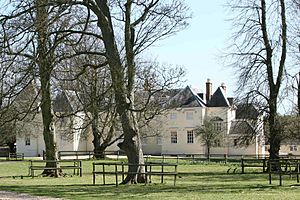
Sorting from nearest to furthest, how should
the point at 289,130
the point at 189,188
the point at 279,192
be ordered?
the point at 279,192 < the point at 189,188 < the point at 289,130

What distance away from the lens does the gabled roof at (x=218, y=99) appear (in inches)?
2997

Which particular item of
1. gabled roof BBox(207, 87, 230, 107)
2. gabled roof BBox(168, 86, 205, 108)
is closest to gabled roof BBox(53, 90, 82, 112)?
gabled roof BBox(168, 86, 205, 108)

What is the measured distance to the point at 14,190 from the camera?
848 inches

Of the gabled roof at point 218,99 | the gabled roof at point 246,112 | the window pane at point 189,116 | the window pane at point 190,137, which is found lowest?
the window pane at point 190,137

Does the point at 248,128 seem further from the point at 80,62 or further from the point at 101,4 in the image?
the point at 101,4

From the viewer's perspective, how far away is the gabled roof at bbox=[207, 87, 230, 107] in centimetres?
7612

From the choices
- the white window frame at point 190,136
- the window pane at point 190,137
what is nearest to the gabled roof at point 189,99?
the white window frame at point 190,136

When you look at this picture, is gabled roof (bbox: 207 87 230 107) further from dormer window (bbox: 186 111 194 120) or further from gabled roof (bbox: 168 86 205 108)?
dormer window (bbox: 186 111 194 120)

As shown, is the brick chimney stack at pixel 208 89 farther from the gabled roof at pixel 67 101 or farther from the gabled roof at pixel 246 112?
the gabled roof at pixel 246 112

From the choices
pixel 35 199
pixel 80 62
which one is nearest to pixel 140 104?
pixel 80 62

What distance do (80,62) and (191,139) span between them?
4750 centimetres

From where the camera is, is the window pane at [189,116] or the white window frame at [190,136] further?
the window pane at [189,116]

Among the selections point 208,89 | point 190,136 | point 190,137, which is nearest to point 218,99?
point 208,89

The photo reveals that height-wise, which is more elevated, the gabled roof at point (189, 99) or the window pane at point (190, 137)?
the gabled roof at point (189, 99)
